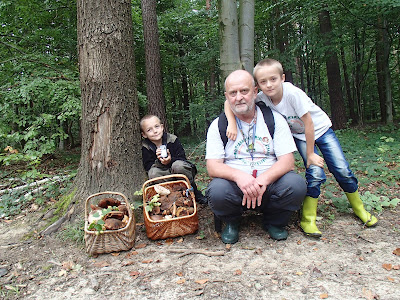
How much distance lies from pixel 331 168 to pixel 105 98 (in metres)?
2.51

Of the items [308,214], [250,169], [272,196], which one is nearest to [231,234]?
[272,196]

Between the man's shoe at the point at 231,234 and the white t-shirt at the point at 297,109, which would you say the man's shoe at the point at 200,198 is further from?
the white t-shirt at the point at 297,109

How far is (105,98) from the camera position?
310cm

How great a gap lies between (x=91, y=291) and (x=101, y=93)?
77.9 inches

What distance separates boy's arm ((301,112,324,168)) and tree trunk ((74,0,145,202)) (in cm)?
190

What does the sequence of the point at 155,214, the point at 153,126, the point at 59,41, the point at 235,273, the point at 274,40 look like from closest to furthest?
1. the point at 235,273
2. the point at 155,214
3. the point at 153,126
4. the point at 59,41
5. the point at 274,40

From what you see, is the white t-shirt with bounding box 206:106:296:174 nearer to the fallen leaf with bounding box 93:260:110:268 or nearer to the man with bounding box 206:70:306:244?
the man with bounding box 206:70:306:244

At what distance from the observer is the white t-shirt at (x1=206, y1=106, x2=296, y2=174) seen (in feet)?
8.55

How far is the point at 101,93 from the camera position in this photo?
10.1 feet

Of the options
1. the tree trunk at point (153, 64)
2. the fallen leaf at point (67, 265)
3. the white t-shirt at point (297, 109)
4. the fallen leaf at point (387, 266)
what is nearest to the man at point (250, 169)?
the white t-shirt at point (297, 109)

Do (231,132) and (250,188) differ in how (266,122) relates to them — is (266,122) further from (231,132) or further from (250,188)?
(250,188)

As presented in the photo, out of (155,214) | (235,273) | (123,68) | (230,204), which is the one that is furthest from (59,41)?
(235,273)

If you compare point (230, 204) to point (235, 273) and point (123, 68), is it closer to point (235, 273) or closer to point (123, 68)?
point (235, 273)

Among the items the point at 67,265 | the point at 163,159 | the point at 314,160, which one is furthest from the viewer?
the point at 163,159
